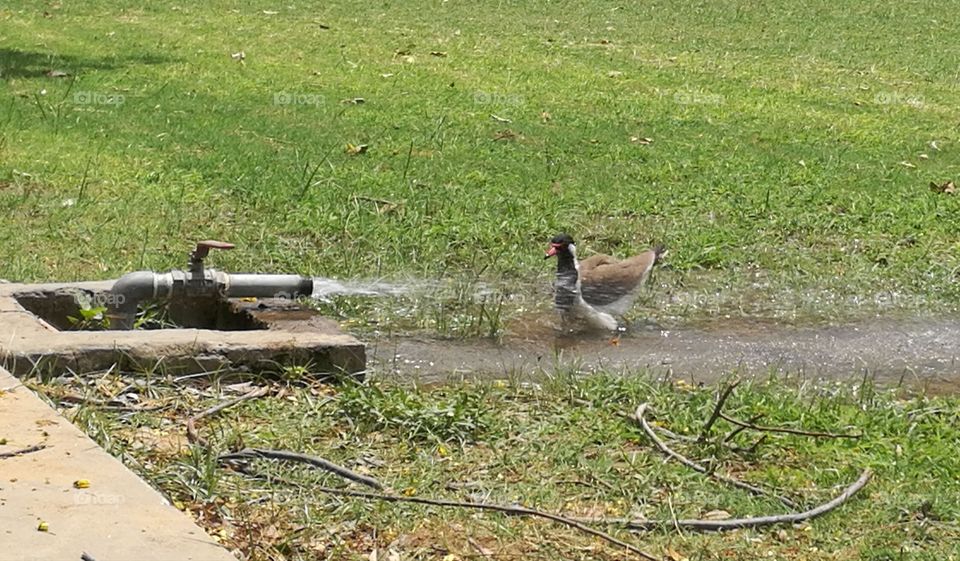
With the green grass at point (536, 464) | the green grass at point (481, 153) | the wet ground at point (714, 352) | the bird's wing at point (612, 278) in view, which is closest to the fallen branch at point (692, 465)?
the green grass at point (536, 464)

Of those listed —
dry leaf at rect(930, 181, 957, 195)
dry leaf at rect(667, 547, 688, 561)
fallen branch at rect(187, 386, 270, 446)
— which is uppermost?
dry leaf at rect(667, 547, 688, 561)

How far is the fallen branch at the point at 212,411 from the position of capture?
16.7 ft

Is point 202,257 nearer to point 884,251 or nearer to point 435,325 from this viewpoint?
point 435,325

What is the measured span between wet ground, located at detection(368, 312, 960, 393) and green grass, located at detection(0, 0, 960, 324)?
16.2 inches

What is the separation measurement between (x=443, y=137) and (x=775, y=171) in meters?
2.16

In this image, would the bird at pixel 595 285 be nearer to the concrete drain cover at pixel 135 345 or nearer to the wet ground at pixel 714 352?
the wet ground at pixel 714 352

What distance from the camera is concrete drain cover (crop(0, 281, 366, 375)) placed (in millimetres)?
5609

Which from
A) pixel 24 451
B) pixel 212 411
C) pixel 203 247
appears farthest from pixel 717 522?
pixel 203 247

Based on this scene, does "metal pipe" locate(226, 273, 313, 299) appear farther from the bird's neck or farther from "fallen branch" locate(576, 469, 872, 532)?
"fallen branch" locate(576, 469, 872, 532)

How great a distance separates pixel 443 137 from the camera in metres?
11.1

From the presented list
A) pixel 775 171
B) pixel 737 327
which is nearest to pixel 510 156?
pixel 775 171

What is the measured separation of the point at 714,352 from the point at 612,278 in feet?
2.38

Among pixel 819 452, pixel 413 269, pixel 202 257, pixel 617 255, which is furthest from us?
pixel 617 255

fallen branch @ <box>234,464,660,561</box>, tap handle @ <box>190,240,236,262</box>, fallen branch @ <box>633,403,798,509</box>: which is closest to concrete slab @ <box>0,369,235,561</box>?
fallen branch @ <box>234,464,660,561</box>
